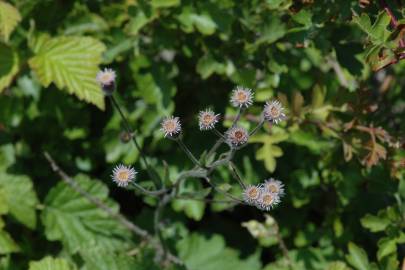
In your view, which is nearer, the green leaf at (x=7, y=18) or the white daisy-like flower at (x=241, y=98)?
the white daisy-like flower at (x=241, y=98)

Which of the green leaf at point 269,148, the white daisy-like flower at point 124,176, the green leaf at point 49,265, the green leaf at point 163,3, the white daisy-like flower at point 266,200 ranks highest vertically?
the green leaf at point 163,3

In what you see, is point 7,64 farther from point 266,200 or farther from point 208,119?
point 266,200

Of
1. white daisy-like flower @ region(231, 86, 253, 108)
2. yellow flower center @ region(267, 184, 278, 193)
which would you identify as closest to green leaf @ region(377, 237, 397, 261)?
yellow flower center @ region(267, 184, 278, 193)

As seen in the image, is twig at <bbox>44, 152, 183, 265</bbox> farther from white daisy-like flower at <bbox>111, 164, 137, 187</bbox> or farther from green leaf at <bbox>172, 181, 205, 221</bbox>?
white daisy-like flower at <bbox>111, 164, 137, 187</bbox>

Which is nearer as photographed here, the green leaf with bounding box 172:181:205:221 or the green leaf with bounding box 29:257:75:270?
the green leaf with bounding box 29:257:75:270

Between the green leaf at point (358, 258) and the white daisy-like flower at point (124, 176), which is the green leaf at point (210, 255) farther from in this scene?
the white daisy-like flower at point (124, 176)

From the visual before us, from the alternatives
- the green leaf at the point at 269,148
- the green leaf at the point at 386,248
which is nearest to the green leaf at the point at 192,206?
the green leaf at the point at 269,148
